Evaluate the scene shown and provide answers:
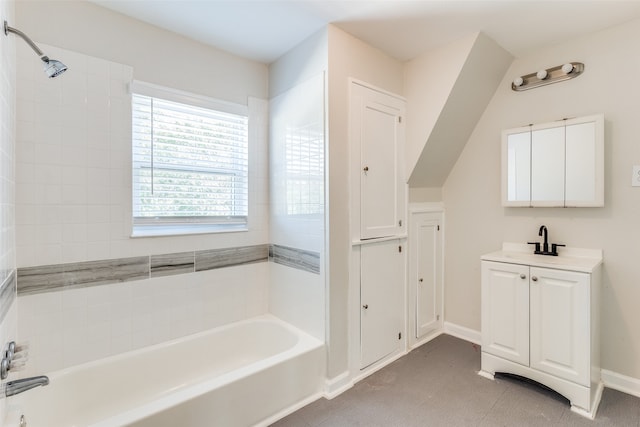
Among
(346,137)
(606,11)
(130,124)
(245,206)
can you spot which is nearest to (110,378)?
(245,206)

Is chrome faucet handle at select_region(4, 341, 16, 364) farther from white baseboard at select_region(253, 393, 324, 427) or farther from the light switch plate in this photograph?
the light switch plate

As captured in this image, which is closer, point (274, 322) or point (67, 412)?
point (67, 412)

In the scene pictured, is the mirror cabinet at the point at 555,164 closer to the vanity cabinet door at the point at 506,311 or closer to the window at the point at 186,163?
the vanity cabinet door at the point at 506,311

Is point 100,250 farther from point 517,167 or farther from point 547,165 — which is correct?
point 547,165

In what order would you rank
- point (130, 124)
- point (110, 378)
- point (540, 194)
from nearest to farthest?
point (110, 378)
point (130, 124)
point (540, 194)

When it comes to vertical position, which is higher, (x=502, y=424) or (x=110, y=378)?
(x=110, y=378)

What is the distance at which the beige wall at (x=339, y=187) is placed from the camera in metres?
2.08

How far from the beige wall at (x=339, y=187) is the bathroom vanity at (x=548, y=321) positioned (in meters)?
1.08

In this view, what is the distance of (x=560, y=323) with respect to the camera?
1.93 meters

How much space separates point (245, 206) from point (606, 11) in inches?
110

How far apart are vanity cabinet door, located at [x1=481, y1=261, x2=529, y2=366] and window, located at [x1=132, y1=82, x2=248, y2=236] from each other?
1985mm

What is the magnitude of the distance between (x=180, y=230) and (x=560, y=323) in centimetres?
263

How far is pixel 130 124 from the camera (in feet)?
6.45

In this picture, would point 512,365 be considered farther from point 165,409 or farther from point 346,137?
point 165,409
